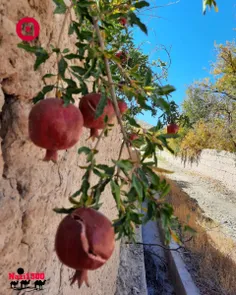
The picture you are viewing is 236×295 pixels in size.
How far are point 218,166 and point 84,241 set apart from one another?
585 inches

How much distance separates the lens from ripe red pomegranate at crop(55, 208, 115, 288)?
506 millimetres

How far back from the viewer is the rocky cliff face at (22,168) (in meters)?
0.90

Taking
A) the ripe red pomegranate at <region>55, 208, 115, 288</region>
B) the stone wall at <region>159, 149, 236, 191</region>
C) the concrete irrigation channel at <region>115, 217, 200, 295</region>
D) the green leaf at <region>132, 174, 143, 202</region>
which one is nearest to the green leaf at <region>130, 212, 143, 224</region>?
the green leaf at <region>132, 174, 143, 202</region>

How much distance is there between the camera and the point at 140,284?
342 centimetres

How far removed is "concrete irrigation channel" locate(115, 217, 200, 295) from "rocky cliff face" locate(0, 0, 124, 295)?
7.29ft

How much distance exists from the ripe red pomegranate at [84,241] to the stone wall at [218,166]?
1295cm

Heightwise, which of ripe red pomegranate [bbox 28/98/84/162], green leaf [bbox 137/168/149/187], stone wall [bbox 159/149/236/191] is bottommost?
stone wall [bbox 159/149/236/191]

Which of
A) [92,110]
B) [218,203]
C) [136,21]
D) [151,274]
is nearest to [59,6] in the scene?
[136,21]

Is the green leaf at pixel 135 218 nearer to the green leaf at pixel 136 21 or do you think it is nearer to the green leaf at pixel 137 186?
the green leaf at pixel 137 186

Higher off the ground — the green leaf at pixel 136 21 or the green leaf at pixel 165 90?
the green leaf at pixel 136 21

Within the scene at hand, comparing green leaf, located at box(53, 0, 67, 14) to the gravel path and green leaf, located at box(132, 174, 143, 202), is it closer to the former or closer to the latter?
green leaf, located at box(132, 174, 143, 202)

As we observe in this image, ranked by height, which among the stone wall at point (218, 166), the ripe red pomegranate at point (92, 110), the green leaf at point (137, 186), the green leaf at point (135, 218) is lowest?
the stone wall at point (218, 166)

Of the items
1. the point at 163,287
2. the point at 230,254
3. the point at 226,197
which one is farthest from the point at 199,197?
the point at 163,287

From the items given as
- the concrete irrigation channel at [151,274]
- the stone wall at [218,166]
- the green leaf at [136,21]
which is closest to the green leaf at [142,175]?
the green leaf at [136,21]
